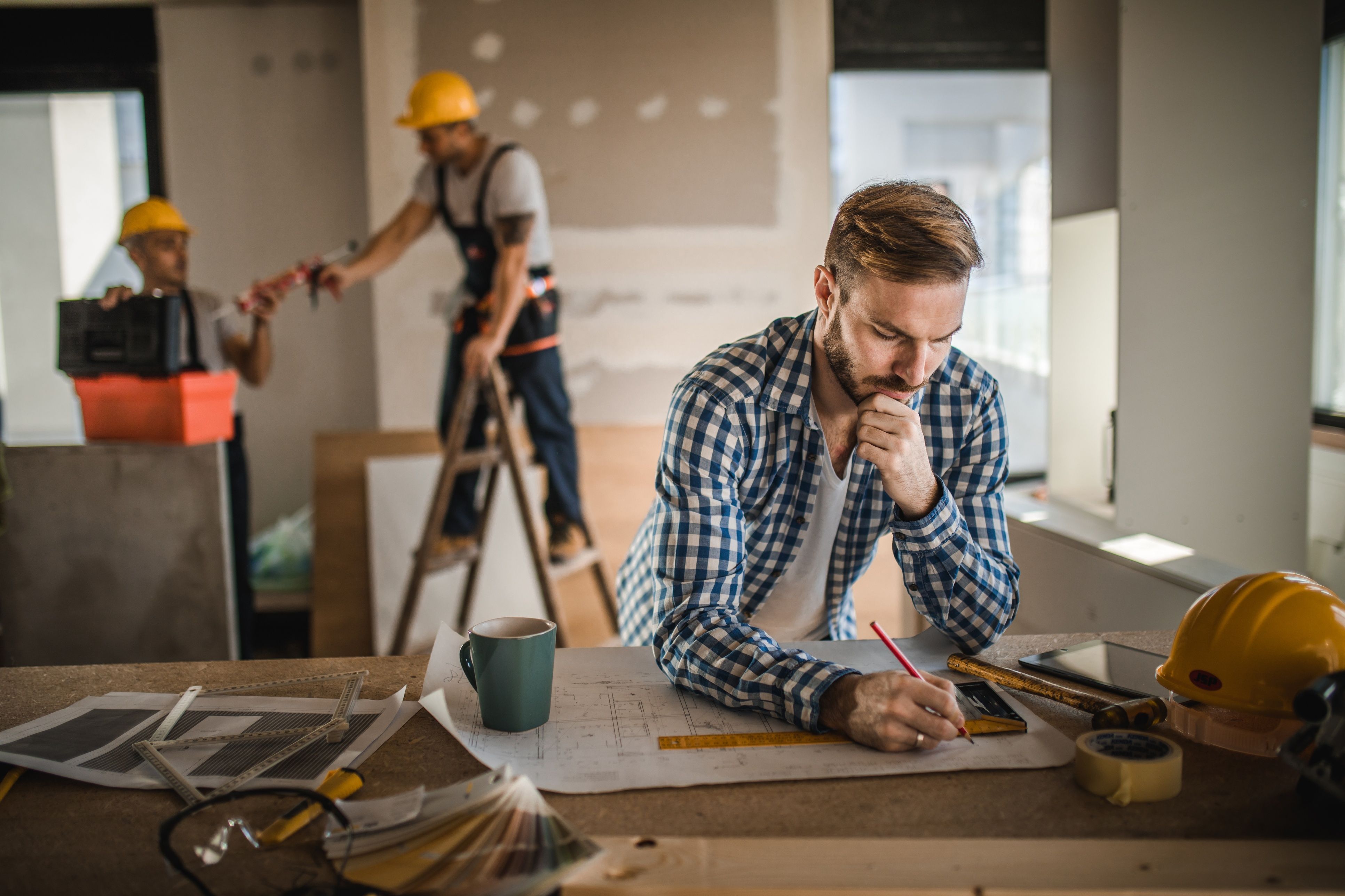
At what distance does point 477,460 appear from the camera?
2873 millimetres

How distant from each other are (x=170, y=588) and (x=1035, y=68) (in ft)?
12.0

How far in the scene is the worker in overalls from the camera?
299 cm

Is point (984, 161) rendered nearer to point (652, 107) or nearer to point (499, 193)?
point (652, 107)

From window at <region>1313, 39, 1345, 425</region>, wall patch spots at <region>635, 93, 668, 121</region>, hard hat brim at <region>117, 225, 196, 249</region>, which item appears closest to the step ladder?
hard hat brim at <region>117, 225, 196, 249</region>

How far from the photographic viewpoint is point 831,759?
881 millimetres

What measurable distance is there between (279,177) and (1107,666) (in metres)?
3.68

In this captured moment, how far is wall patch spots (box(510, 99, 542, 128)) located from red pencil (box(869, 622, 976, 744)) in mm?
2966

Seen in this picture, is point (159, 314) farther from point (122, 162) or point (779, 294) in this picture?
point (779, 294)

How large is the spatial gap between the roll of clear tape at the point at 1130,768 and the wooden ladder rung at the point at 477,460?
7.30 feet

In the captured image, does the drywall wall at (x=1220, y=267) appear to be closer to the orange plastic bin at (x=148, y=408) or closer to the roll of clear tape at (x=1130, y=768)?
the roll of clear tape at (x=1130, y=768)

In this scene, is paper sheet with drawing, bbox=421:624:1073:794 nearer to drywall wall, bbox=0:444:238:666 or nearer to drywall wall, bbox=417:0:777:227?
drywall wall, bbox=0:444:238:666

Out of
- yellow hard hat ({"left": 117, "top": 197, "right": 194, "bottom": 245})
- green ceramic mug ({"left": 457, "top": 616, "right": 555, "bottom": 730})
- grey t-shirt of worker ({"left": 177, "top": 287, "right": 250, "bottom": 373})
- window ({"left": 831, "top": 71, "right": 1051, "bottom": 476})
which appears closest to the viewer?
green ceramic mug ({"left": 457, "top": 616, "right": 555, "bottom": 730})

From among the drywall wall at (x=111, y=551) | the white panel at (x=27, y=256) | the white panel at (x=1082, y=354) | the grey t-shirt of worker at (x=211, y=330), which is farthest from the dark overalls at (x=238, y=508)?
the white panel at (x=1082, y=354)

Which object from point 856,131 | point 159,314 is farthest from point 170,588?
point 856,131
